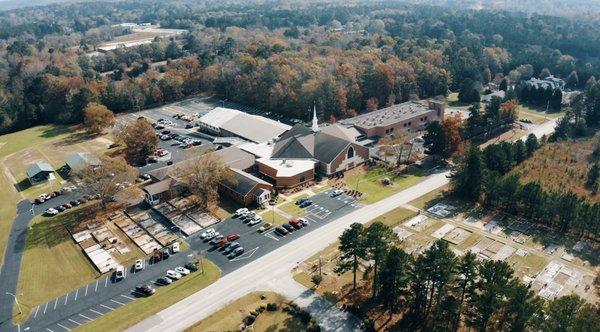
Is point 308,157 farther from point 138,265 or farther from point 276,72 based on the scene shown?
point 276,72

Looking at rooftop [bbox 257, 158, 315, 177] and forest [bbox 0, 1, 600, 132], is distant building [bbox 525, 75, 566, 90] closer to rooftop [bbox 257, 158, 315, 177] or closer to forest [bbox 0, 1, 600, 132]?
forest [bbox 0, 1, 600, 132]

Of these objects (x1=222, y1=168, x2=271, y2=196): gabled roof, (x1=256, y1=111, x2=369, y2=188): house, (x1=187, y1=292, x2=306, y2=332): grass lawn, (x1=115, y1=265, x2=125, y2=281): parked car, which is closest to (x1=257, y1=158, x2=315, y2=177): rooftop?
(x1=256, y1=111, x2=369, y2=188): house

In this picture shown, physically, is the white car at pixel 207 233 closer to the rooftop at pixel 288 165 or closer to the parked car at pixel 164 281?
the parked car at pixel 164 281

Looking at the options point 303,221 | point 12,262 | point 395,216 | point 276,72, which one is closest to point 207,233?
point 303,221

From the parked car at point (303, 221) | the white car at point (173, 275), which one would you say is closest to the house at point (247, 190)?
the parked car at point (303, 221)

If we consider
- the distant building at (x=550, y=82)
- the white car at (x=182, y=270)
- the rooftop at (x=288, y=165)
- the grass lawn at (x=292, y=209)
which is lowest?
the distant building at (x=550, y=82)

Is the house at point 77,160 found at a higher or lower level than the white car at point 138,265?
higher

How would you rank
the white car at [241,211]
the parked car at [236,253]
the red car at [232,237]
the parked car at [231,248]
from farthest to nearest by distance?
the white car at [241,211], the red car at [232,237], the parked car at [231,248], the parked car at [236,253]
